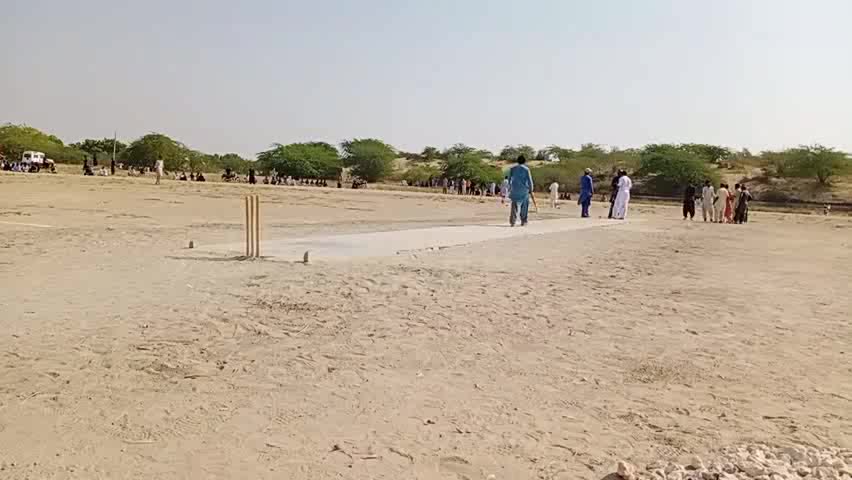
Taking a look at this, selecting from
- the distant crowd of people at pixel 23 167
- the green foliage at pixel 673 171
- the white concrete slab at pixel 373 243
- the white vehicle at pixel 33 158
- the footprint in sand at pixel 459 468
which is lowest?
the footprint in sand at pixel 459 468

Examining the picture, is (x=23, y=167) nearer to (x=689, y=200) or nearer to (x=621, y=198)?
(x=621, y=198)

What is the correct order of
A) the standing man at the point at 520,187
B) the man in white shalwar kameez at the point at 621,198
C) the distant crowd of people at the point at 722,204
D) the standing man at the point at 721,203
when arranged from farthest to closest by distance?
the distant crowd of people at the point at 722,204, the standing man at the point at 721,203, the man in white shalwar kameez at the point at 621,198, the standing man at the point at 520,187

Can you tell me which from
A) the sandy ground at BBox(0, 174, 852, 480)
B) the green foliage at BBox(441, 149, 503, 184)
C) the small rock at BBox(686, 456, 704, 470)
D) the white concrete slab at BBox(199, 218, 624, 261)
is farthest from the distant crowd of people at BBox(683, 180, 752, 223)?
the green foliage at BBox(441, 149, 503, 184)

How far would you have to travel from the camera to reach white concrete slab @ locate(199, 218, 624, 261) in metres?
10.8

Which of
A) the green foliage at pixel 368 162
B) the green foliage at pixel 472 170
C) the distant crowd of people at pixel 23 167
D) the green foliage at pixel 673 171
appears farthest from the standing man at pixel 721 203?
the green foliage at pixel 368 162

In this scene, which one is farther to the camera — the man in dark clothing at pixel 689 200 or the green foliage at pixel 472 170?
the green foliage at pixel 472 170

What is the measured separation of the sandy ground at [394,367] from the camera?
3.72m

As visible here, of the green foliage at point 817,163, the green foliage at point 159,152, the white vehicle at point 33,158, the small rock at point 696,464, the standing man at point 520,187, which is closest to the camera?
the small rock at point 696,464

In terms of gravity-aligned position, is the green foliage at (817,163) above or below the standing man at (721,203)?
above

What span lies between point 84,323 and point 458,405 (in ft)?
11.0

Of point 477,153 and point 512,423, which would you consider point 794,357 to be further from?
point 477,153

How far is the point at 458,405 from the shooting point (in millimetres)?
4457

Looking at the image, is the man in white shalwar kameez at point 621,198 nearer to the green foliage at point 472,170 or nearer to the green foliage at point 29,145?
the green foliage at point 472,170

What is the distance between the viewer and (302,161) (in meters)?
74.1
